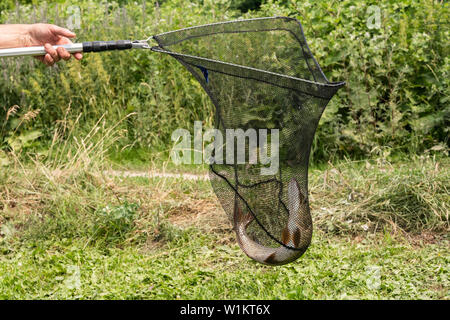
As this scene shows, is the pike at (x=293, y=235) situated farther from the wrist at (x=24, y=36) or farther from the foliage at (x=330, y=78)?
the foliage at (x=330, y=78)

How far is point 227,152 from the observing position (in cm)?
348

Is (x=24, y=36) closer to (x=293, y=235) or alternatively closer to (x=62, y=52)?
(x=62, y=52)

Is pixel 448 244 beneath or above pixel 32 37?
beneath

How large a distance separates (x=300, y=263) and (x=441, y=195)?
134 centimetres

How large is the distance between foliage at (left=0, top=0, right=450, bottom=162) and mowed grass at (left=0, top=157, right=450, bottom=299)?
71cm

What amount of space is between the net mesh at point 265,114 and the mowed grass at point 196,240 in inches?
19.8

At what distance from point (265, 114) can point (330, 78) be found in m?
3.26

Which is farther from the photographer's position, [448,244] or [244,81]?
[448,244]

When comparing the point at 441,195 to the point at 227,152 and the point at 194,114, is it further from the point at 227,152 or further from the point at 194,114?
the point at 194,114

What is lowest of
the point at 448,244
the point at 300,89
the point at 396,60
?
the point at 448,244

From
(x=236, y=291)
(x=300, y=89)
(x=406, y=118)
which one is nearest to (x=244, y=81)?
(x=300, y=89)

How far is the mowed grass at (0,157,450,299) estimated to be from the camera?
3.62m

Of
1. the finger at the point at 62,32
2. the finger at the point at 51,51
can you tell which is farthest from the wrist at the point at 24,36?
the finger at the point at 51,51

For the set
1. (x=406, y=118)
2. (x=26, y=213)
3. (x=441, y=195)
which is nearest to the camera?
(x=441, y=195)
